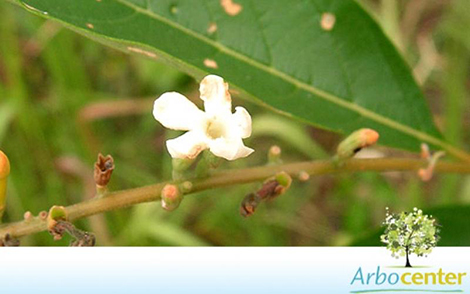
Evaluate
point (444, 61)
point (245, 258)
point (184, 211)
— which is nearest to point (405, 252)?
point (245, 258)

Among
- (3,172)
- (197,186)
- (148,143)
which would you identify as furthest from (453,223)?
(148,143)

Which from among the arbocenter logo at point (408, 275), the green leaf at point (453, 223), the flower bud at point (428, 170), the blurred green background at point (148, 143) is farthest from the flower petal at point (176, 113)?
the blurred green background at point (148, 143)

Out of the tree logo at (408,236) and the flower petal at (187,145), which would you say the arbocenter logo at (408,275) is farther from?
the flower petal at (187,145)

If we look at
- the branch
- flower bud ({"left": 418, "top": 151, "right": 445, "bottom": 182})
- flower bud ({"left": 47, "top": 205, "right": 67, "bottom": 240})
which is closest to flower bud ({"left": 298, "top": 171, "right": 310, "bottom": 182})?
the branch

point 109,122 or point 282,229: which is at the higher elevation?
point 109,122

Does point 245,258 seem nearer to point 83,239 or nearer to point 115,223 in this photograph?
point 83,239
